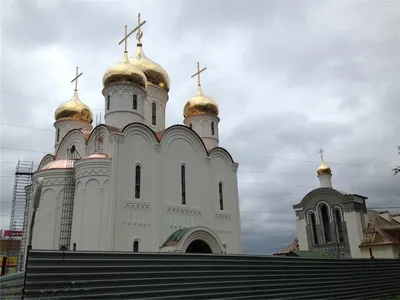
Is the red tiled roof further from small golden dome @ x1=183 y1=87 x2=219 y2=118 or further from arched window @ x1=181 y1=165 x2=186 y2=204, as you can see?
arched window @ x1=181 y1=165 x2=186 y2=204

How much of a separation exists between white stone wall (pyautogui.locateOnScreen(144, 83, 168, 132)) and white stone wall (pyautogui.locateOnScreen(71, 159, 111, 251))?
6.16 metres

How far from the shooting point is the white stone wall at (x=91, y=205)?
1402cm

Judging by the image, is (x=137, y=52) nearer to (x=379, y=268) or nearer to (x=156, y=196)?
(x=156, y=196)

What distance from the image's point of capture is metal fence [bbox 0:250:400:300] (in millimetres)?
5910

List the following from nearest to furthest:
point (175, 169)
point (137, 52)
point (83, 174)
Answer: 1. point (83, 174)
2. point (175, 169)
3. point (137, 52)

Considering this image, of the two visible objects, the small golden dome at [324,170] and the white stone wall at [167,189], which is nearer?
the white stone wall at [167,189]

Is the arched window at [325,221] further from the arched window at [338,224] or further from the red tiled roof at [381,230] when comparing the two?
the red tiled roof at [381,230]

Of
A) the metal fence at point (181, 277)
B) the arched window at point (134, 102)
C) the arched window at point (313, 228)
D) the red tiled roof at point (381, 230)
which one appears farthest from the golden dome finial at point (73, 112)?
the red tiled roof at point (381, 230)

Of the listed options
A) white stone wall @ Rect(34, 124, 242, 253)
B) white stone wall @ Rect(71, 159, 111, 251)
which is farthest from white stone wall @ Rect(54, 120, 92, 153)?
white stone wall @ Rect(71, 159, 111, 251)

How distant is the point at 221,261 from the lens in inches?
326

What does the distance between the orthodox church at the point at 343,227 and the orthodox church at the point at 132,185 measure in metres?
10.3

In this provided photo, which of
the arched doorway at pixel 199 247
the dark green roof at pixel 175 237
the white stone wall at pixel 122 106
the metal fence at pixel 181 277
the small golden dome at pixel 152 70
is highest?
the small golden dome at pixel 152 70

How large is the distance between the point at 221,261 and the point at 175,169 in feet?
30.6

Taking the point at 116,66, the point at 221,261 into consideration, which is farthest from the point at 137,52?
the point at 221,261
